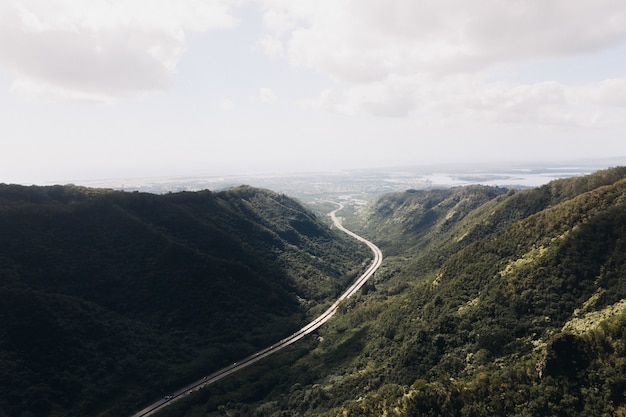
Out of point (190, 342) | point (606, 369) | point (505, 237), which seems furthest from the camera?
point (190, 342)

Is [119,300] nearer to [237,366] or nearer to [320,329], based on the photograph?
[237,366]

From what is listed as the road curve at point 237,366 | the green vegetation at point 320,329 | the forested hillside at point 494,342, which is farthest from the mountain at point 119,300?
the forested hillside at point 494,342

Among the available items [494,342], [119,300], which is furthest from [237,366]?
[494,342]

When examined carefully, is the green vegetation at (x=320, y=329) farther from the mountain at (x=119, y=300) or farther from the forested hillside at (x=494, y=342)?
the mountain at (x=119, y=300)

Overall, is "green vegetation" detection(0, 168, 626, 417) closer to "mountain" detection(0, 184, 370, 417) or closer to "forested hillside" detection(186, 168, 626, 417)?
"forested hillside" detection(186, 168, 626, 417)

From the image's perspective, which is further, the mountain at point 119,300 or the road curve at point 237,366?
the road curve at point 237,366

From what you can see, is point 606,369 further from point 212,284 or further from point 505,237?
point 212,284

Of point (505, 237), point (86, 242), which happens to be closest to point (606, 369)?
point (505, 237)
